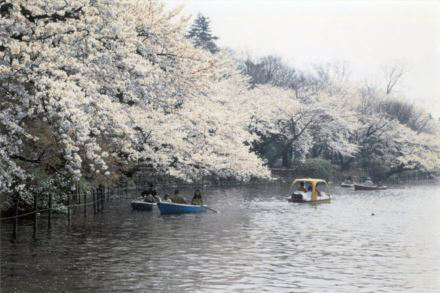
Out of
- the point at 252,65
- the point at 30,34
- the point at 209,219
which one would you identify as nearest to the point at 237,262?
the point at 30,34

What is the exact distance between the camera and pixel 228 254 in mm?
25875

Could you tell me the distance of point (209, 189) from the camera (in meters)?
67.7

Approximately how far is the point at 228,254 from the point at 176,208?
16.0 meters

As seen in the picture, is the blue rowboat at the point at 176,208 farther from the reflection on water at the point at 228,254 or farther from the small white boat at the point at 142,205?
the small white boat at the point at 142,205

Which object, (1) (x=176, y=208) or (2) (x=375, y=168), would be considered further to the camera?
(2) (x=375, y=168)

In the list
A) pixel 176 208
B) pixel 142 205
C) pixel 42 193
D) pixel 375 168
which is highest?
pixel 375 168

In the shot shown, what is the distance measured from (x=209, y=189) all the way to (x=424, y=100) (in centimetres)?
6358

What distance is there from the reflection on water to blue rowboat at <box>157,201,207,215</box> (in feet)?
2.89

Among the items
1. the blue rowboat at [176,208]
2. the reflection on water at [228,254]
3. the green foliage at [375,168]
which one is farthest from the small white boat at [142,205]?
the green foliage at [375,168]

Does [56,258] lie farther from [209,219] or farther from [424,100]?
[424,100]

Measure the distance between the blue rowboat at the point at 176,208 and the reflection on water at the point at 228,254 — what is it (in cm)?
88

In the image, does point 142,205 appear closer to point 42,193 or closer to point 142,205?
point 142,205

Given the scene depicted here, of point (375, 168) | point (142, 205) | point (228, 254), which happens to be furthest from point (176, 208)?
point (375, 168)

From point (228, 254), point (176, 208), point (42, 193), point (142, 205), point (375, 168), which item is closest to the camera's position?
point (228, 254)
